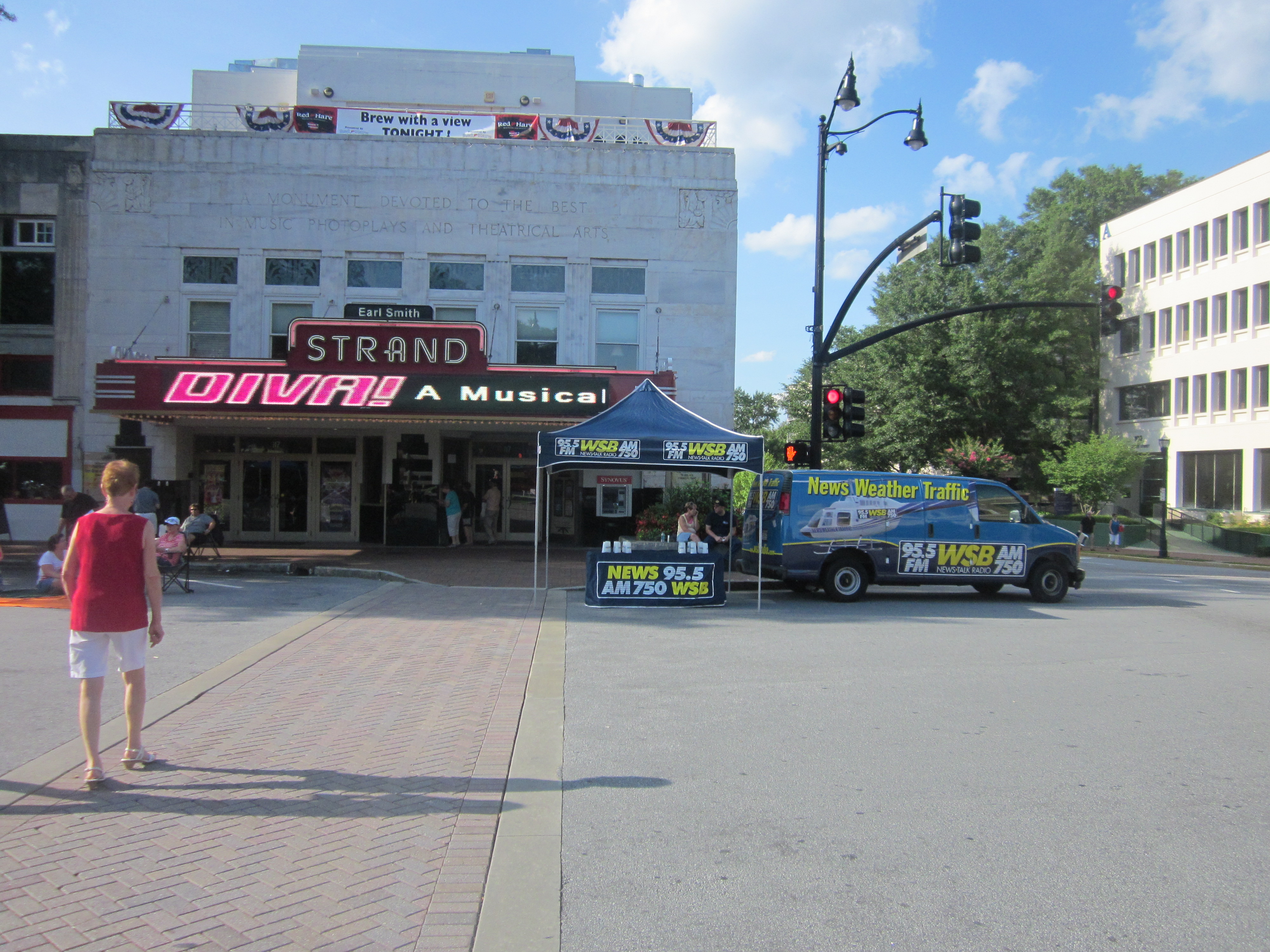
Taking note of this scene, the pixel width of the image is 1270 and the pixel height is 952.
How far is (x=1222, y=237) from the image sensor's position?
137ft

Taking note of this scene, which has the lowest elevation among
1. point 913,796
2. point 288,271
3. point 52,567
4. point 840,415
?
point 913,796

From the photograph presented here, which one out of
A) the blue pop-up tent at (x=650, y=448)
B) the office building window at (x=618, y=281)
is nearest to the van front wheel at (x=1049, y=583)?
the blue pop-up tent at (x=650, y=448)

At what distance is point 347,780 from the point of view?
5500 millimetres

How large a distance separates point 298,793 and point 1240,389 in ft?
150

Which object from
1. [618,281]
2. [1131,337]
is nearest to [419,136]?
[618,281]

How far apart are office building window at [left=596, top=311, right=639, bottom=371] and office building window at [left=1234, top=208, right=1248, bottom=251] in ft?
103

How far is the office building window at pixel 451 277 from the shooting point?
23.7 m

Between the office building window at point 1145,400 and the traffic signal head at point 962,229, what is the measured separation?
123 ft

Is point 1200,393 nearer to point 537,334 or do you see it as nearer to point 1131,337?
point 1131,337

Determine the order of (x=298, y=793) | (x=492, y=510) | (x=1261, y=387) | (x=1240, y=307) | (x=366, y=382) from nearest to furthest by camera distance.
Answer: (x=298, y=793), (x=366, y=382), (x=492, y=510), (x=1261, y=387), (x=1240, y=307)

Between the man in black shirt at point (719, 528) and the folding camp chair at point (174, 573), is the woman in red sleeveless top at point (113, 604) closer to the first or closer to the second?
the folding camp chair at point (174, 573)

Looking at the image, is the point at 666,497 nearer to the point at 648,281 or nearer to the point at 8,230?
the point at 648,281

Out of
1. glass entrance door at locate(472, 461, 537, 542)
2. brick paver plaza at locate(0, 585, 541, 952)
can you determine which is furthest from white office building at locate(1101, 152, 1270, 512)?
brick paver plaza at locate(0, 585, 541, 952)

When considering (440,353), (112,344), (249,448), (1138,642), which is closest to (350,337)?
(440,353)
